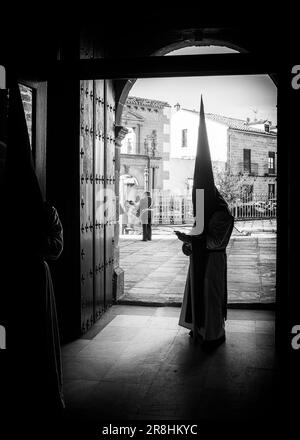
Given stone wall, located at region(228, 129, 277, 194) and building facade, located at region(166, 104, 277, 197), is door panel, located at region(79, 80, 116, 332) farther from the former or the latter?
stone wall, located at region(228, 129, 277, 194)

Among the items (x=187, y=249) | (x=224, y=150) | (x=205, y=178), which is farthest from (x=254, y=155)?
(x=205, y=178)

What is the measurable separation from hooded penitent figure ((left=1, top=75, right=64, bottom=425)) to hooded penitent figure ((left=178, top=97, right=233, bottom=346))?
2.37m

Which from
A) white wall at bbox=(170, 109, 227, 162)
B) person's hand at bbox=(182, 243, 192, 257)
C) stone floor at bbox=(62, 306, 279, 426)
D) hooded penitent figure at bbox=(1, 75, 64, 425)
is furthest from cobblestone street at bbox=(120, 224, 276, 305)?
white wall at bbox=(170, 109, 227, 162)

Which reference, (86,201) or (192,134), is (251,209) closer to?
(192,134)

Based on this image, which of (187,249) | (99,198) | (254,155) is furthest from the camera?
(254,155)

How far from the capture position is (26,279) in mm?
3375

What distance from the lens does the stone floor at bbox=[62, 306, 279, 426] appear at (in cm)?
373

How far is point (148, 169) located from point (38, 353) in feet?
95.4

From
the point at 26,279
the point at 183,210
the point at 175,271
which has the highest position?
the point at 183,210

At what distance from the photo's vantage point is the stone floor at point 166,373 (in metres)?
3.73

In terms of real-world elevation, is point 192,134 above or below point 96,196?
above

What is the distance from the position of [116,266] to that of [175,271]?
2.62 m
